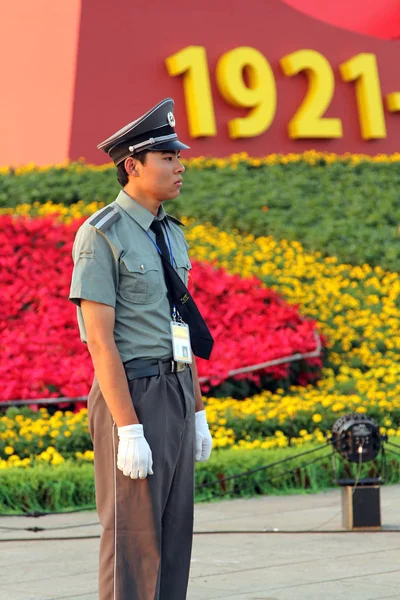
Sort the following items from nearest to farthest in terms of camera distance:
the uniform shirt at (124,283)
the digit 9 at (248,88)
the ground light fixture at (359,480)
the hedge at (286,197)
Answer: the uniform shirt at (124,283) < the ground light fixture at (359,480) < the hedge at (286,197) < the digit 9 at (248,88)

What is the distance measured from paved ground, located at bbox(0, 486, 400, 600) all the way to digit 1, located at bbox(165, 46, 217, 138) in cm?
902

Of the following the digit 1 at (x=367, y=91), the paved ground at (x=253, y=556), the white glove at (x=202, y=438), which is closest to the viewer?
the white glove at (x=202, y=438)

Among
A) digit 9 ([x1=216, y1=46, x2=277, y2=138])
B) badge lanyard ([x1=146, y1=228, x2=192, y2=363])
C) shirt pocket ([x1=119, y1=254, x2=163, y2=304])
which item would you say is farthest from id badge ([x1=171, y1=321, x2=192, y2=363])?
digit 9 ([x1=216, y1=46, x2=277, y2=138])

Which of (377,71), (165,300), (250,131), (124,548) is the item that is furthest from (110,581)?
(377,71)

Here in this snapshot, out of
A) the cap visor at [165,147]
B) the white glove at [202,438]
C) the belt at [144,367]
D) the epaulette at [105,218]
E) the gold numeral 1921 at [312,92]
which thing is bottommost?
the white glove at [202,438]

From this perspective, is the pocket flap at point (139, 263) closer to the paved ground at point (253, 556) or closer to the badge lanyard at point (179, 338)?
the badge lanyard at point (179, 338)

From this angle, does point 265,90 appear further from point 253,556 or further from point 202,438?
point 202,438

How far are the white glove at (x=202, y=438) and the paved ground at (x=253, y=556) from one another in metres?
1.00

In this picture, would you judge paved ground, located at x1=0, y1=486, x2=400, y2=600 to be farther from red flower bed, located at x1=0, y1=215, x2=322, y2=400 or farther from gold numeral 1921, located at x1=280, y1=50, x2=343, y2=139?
gold numeral 1921, located at x1=280, y1=50, x2=343, y2=139

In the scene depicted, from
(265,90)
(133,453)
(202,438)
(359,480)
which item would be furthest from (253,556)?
(265,90)

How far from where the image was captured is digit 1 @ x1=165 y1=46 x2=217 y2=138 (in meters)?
14.8

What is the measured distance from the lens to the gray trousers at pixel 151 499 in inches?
129

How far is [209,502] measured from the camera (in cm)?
652

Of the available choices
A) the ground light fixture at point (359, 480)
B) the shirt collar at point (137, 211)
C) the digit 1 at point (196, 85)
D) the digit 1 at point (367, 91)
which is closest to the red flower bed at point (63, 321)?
the ground light fixture at point (359, 480)
